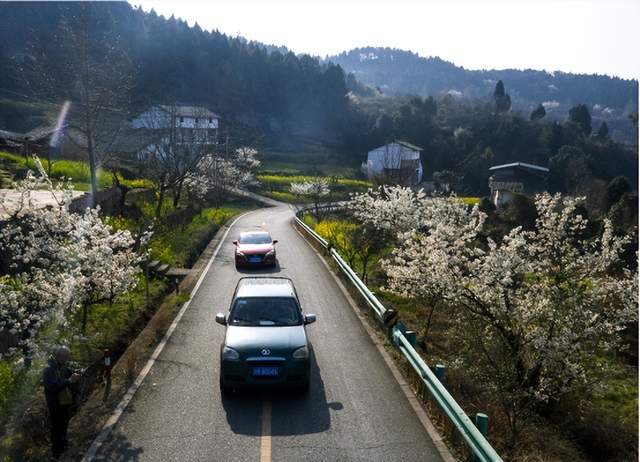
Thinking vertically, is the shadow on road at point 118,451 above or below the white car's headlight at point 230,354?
below

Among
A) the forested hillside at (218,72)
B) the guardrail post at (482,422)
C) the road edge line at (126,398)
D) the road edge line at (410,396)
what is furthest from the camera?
the forested hillside at (218,72)

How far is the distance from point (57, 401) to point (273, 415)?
316 centimetres

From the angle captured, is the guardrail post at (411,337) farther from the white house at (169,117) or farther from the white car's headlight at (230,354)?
the white house at (169,117)

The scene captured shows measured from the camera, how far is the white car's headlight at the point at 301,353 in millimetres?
8370

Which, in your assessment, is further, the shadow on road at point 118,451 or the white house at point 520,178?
the white house at point 520,178

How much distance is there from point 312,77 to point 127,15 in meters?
45.3

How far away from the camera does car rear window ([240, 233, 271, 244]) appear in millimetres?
22200

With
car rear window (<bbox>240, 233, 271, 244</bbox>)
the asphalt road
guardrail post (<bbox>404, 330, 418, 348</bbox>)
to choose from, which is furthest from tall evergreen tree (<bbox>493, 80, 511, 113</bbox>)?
the asphalt road

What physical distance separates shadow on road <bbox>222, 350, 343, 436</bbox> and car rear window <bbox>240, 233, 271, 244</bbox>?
13481 mm

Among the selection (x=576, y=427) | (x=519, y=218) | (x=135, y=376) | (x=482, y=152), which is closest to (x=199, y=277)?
(x=135, y=376)

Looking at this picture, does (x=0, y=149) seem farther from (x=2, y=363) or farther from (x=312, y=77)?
(x=312, y=77)

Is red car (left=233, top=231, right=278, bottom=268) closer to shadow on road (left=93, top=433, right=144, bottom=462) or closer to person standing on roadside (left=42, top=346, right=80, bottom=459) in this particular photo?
shadow on road (left=93, top=433, right=144, bottom=462)

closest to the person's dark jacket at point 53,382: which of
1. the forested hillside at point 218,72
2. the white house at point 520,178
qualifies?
the white house at point 520,178

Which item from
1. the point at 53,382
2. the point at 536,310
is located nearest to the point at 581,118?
the point at 536,310
